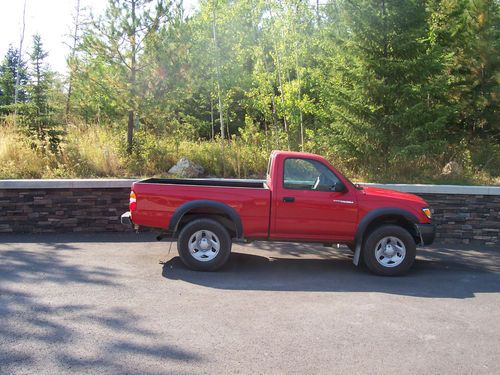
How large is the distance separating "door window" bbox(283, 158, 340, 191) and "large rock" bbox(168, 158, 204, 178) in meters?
5.06

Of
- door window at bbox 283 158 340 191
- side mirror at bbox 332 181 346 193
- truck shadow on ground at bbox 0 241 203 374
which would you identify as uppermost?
door window at bbox 283 158 340 191

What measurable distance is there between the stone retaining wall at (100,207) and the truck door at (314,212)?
8.93 feet

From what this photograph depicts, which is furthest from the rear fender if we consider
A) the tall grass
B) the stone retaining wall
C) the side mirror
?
the tall grass

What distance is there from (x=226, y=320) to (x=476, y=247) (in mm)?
6063

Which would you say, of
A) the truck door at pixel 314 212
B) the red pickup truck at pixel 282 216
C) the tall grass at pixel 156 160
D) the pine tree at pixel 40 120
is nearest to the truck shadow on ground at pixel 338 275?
the red pickup truck at pixel 282 216

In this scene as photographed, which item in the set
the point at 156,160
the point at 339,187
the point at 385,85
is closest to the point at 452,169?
the point at 385,85

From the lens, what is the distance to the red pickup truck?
673cm

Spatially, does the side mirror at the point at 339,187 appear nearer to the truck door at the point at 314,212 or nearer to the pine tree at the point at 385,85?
the truck door at the point at 314,212

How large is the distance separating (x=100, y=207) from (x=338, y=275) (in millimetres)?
4747

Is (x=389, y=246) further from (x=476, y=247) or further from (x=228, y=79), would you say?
(x=228, y=79)

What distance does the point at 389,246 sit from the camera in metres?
6.89

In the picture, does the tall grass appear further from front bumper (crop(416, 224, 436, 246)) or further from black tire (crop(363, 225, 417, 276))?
black tire (crop(363, 225, 417, 276))

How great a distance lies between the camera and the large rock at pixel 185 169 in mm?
11656

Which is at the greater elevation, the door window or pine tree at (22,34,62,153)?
pine tree at (22,34,62,153)
